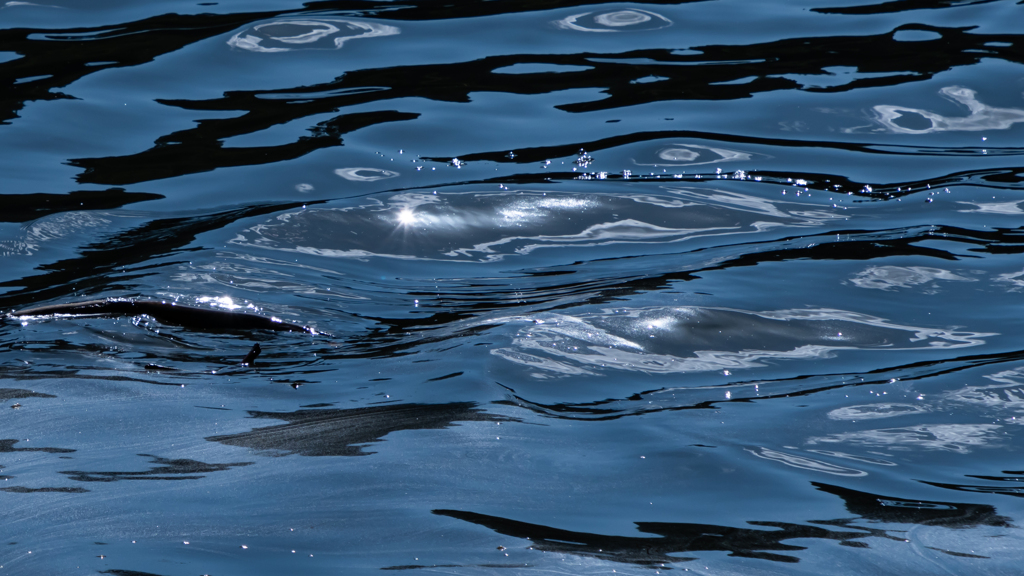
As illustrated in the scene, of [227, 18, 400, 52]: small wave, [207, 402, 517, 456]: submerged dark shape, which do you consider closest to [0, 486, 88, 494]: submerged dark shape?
[207, 402, 517, 456]: submerged dark shape

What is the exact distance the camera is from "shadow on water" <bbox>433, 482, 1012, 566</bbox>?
6.64 feet

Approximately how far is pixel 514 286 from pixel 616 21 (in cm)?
316

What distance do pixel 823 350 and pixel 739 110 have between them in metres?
2.42

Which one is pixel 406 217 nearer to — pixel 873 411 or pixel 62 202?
pixel 62 202

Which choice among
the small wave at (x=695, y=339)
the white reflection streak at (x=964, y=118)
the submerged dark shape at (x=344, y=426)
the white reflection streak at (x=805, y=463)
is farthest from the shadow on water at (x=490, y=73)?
the white reflection streak at (x=805, y=463)

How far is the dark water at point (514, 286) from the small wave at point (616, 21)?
2 cm

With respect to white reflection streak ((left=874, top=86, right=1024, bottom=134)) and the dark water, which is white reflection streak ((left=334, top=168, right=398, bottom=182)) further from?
white reflection streak ((left=874, top=86, right=1024, bottom=134))

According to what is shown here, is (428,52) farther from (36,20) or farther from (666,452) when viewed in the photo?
(666,452)

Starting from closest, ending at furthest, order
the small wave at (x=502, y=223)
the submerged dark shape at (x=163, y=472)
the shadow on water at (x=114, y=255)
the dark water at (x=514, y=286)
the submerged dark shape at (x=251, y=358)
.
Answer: the dark water at (x=514, y=286)
the submerged dark shape at (x=163, y=472)
the submerged dark shape at (x=251, y=358)
the shadow on water at (x=114, y=255)
the small wave at (x=502, y=223)

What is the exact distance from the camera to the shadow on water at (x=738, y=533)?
6.64 ft

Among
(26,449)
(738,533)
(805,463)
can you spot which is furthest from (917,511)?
(26,449)

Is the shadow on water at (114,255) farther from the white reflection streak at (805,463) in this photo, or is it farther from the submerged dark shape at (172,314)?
the white reflection streak at (805,463)

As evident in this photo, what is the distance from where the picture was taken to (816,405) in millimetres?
2836

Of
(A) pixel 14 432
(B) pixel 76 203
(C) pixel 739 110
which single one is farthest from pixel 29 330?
(C) pixel 739 110
